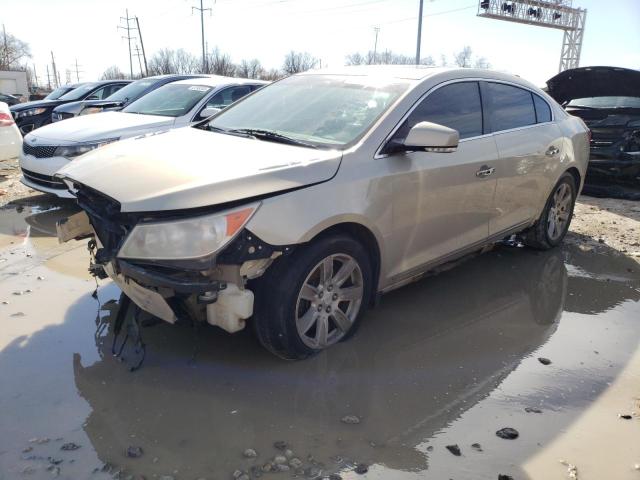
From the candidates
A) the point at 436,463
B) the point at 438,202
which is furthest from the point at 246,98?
the point at 436,463

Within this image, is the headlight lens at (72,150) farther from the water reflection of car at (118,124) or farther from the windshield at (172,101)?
the windshield at (172,101)

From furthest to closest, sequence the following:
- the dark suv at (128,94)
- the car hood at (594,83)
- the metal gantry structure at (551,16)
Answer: the metal gantry structure at (551,16) < the dark suv at (128,94) < the car hood at (594,83)

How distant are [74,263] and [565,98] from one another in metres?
8.17

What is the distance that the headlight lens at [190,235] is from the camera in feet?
8.85

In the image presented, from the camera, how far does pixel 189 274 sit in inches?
110

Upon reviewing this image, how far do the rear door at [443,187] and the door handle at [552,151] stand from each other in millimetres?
1042

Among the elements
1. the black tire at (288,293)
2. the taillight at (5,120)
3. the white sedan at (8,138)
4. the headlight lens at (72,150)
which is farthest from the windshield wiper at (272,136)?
the taillight at (5,120)

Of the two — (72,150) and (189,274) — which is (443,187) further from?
(72,150)

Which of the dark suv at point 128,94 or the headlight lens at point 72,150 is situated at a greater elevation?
the dark suv at point 128,94

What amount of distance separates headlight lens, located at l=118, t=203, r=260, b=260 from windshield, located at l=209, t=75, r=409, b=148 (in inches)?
37.2

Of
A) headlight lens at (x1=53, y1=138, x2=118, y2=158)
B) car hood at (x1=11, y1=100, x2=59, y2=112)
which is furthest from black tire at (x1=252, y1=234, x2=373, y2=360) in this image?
car hood at (x1=11, y1=100, x2=59, y2=112)

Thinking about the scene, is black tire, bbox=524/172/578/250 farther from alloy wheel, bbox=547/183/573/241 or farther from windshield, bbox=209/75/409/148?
windshield, bbox=209/75/409/148

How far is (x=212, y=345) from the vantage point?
348 cm

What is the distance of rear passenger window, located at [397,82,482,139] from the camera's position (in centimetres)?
368
